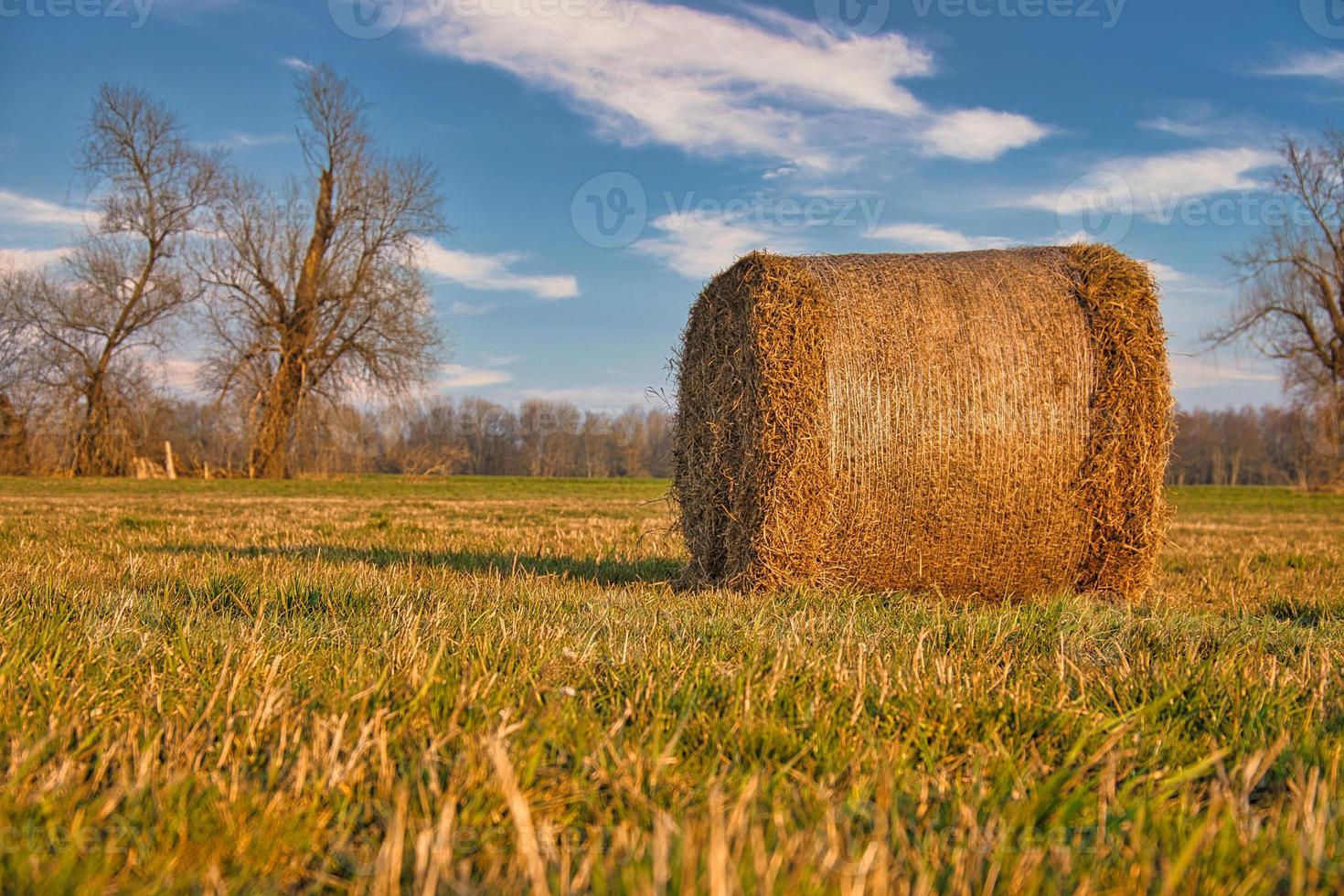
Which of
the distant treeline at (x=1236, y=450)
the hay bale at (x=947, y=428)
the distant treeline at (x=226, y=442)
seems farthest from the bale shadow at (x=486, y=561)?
the distant treeline at (x=1236, y=450)

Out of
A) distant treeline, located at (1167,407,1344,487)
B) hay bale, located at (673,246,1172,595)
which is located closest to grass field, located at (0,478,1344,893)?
hay bale, located at (673,246,1172,595)

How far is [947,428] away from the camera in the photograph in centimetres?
507

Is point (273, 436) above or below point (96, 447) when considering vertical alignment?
above

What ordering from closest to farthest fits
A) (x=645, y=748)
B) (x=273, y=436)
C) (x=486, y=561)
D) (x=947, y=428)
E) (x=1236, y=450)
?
(x=645, y=748)
(x=947, y=428)
(x=486, y=561)
(x=273, y=436)
(x=1236, y=450)

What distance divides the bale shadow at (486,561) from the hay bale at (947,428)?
1.09m

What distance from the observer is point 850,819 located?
1692 mm

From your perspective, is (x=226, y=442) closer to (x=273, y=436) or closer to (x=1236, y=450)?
(x=273, y=436)

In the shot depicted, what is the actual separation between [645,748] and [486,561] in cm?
485

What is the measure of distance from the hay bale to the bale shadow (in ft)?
3.58

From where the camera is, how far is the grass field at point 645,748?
4.91ft

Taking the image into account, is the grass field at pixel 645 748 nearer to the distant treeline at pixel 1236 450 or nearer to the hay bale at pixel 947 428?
the hay bale at pixel 947 428

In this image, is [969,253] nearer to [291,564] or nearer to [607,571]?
[607,571]

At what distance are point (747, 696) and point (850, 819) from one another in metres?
0.61

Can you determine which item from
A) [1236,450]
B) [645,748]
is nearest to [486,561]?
[645,748]
